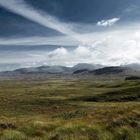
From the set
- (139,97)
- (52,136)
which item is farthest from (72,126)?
(139,97)

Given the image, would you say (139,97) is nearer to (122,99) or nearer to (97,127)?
(122,99)

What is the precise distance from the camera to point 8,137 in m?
13.0

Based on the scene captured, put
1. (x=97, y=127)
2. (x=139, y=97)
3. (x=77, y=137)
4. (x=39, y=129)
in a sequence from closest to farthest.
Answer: (x=77, y=137) < (x=97, y=127) < (x=39, y=129) < (x=139, y=97)

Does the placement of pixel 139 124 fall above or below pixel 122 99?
above

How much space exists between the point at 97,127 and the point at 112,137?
142cm

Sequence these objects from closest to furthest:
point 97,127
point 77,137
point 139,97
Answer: point 77,137 < point 97,127 < point 139,97

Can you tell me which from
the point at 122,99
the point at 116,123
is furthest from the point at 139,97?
the point at 116,123

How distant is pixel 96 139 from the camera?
12812 millimetres

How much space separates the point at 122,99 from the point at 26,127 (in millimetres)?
56907

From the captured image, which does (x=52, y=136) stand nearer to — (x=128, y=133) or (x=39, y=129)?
(x=39, y=129)

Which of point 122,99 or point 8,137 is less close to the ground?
point 8,137

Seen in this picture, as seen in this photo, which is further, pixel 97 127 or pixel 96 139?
pixel 97 127

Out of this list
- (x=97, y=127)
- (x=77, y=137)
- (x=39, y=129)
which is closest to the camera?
(x=77, y=137)

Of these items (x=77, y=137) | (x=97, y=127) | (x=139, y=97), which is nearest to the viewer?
(x=77, y=137)
